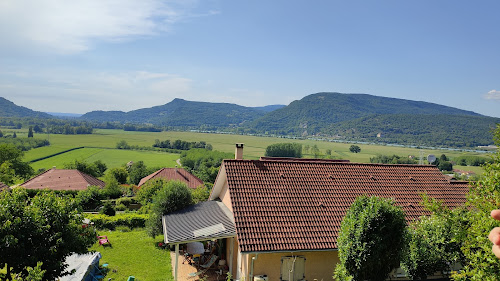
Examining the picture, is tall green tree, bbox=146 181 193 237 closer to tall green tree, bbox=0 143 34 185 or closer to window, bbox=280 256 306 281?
window, bbox=280 256 306 281

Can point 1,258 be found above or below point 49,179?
above

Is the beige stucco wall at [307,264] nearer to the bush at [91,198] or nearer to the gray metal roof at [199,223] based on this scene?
the gray metal roof at [199,223]

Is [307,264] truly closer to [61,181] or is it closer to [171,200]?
[171,200]

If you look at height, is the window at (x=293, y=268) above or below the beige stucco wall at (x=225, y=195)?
below

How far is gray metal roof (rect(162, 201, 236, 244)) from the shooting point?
557 inches

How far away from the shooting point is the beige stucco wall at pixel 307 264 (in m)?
13.6

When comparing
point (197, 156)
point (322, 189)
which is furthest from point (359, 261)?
point (197, 156)

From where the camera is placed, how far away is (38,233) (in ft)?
32.3

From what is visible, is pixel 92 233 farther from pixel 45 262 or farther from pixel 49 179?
pixel 49 179

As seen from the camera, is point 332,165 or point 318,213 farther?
point 332,165

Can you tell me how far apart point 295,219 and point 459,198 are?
10.5 m

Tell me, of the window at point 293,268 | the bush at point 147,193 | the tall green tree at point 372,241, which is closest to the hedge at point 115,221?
the bush at point 147,193

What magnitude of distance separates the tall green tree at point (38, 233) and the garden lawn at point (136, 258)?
5441 mm

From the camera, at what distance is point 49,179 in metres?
41.9
